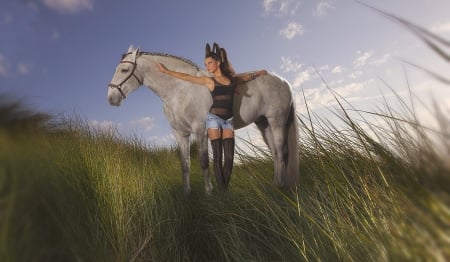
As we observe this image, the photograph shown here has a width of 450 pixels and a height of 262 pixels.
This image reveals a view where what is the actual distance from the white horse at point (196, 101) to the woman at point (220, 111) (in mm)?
219

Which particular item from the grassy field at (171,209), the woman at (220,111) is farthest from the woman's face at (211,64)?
the grassy field at (171,209)

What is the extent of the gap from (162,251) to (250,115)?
6.67 feet

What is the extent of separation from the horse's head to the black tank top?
0.99 metres

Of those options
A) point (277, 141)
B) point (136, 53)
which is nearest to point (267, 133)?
point (277, 141)

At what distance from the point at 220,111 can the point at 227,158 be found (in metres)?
0.49

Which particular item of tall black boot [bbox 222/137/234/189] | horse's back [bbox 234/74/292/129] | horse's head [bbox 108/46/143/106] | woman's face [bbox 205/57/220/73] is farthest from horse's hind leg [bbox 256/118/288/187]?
horse's head [bbox 108/46/143/106]

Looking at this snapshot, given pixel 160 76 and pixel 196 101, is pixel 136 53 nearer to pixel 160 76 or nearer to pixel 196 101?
pixel 160 76

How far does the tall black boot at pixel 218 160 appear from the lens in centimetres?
351

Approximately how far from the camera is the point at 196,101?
3.97 m

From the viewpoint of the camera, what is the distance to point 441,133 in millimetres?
451

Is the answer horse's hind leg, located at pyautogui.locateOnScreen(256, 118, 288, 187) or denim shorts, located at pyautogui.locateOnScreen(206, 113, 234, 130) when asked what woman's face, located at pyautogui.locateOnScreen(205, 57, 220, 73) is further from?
horse's hind leg, located at pyautogui.locateOnScreen(256, 118, 288, 187)

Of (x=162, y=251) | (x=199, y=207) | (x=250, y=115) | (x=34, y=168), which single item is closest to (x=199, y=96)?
(x=250, y=115)

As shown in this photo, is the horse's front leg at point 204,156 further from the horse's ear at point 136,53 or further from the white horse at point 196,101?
the horse's ear at point 136,53

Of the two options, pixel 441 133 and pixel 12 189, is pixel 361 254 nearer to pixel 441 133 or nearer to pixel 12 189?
pixel 441 133
